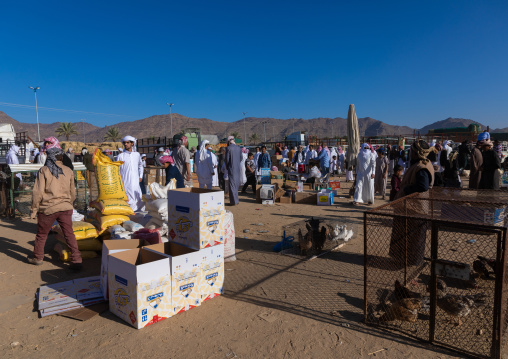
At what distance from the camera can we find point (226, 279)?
4332 millimetres

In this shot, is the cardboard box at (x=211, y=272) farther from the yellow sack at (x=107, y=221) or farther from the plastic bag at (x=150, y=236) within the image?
the yellow sack at (x=107, y=221)

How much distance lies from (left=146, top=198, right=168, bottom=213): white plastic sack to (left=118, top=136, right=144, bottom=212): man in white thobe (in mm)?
1641

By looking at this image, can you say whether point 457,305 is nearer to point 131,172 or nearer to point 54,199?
point 54,199

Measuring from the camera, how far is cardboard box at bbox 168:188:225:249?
3549 mm

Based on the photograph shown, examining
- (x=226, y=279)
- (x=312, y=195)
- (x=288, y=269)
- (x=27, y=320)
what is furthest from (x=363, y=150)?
(x=27, y=320)

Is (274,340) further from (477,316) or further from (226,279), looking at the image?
(477,316)

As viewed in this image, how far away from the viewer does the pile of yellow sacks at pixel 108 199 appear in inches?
227

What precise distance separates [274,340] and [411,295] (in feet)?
5.00

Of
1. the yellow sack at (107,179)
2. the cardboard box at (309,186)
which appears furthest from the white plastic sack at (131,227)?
the cardboard box at (309,186)

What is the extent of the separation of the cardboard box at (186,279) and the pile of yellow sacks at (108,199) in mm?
2729

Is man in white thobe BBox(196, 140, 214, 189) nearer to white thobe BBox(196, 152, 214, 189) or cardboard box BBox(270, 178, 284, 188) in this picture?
white thobe BBox(196, 152, 214, 189)

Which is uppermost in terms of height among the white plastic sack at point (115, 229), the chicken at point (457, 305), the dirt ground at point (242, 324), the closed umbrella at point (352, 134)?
the closed umbrella at point (352, 134)

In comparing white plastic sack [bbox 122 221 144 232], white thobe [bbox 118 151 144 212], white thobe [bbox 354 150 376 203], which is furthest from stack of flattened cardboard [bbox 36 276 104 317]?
white thobe [bbox 354 150 376 203]

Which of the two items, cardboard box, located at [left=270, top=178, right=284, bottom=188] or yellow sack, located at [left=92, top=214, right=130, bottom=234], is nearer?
yellow sack, located at [left=92, top=214, right=130, bottom=234]
